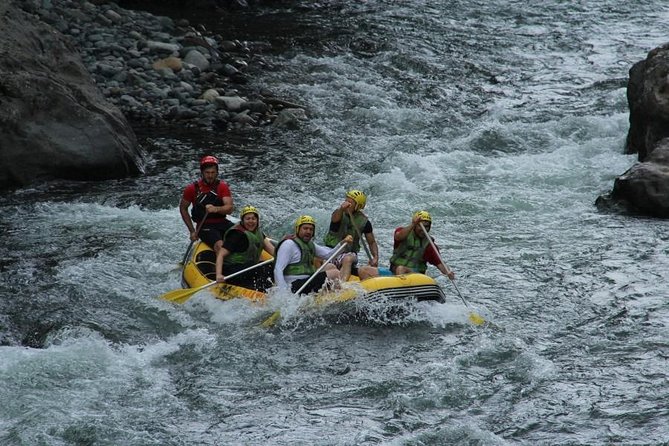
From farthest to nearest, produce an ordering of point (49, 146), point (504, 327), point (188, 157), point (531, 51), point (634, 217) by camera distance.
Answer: point (531, 51) < point (188, 157) < point (49, 146) < point (634, 217) < point (504, 327)

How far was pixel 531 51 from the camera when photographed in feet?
73.2

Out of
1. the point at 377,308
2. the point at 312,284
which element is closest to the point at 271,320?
the point at 312,284

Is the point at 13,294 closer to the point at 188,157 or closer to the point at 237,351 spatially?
the point at 237,351

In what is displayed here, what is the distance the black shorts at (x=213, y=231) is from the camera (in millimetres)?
12359

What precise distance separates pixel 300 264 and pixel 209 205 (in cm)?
160

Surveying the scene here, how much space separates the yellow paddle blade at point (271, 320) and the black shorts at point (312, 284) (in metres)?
0.38

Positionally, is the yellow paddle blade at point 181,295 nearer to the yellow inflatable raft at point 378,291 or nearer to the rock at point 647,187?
the yellow inflatable raft at point 378,291

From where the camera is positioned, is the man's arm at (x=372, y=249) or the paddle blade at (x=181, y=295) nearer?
the paddle blade at (x=181, y=295)

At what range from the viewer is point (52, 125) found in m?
15.3

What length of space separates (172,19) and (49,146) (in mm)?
7869

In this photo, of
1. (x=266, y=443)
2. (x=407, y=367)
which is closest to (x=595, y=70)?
(x=407, y=367)

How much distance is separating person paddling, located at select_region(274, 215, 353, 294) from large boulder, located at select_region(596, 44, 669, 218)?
4.75 metres

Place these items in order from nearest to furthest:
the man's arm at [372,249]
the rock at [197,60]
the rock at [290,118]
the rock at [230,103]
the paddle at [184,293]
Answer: the paddle at [184,293] → the man's arm at [372,249] → the rock at [290,118] → the rock at [230,103] → the rock at [197,60]

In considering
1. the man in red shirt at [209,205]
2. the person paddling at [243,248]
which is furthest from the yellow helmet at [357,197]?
the man in red shirt at [209,205]
